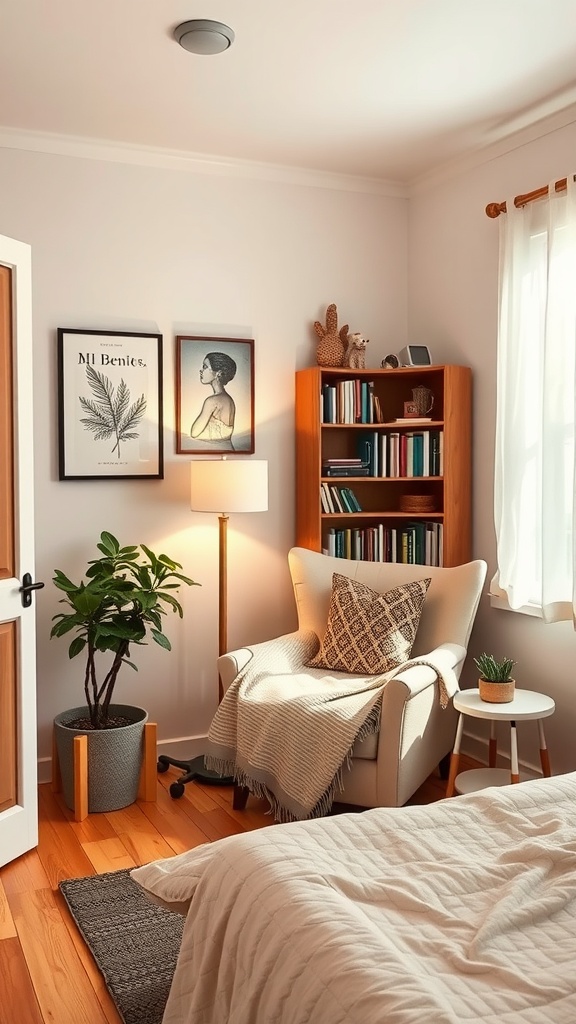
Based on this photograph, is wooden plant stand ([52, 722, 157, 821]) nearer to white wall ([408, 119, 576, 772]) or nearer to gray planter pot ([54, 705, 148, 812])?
gray planter pot ([54, 705, 148, 812])

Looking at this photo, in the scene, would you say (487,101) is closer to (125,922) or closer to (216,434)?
(216,434)

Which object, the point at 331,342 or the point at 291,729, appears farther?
the point at 331,342

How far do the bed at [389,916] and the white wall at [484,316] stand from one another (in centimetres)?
163

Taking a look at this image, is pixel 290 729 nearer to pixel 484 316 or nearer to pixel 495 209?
pixel 484 316

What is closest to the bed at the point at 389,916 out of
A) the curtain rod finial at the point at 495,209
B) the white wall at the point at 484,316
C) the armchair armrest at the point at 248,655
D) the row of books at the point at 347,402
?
the armchair armrest at the point at 248,655

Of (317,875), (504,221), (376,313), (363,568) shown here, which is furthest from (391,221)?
(317,875)

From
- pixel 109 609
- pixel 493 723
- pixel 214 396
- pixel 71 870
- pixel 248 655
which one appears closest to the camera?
pixel 71 870

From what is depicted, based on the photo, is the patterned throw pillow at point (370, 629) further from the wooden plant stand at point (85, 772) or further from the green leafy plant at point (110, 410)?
the green leafy plant at point (110, 410)

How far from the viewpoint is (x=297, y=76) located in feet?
10.6

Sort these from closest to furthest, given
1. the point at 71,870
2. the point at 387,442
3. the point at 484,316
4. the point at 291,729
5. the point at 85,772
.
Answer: the point at 71,870 < the point at 291,729 < the point at 85,772 < the point at 484,316 < the point at 387,442

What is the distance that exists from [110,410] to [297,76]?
1573mm

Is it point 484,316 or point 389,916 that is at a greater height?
point 484,316

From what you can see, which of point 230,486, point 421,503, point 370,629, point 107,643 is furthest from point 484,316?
point 107,643

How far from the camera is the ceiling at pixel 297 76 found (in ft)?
9.12
